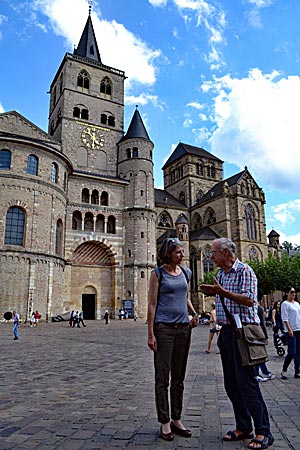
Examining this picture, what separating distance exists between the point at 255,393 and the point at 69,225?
106 ft

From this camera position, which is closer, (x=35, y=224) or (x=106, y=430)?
(x=106, y=430)

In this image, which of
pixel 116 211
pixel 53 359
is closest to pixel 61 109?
pixel 116 211

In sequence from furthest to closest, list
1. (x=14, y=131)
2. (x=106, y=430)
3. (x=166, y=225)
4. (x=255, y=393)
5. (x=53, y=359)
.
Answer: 1. (x=166, y=225)
2. (x=14, y=131)
3. (x=53, y=359)
4. (x=106, y=430)
5. (x=255, y=393)

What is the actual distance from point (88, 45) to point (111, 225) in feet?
83.1

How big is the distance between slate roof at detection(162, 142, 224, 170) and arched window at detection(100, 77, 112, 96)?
18937 millimetres

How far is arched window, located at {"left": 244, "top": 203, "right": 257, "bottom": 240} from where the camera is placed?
4825 cm

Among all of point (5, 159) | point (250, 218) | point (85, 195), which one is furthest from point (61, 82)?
point (250, 218)

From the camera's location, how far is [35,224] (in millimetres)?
29203

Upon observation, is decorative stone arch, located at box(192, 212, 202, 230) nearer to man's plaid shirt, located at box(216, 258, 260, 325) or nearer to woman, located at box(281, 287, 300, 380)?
woman, located at box(281, 287, 300, 380)

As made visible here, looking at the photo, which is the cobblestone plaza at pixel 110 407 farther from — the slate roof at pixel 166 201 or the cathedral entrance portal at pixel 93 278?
the slate roof at pixel 166 201

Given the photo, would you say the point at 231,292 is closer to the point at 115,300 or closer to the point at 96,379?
the point at 96,379

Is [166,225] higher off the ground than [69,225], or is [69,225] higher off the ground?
[166,225]

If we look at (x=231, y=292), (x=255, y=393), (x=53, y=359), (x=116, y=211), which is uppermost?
(x=116, y=211)

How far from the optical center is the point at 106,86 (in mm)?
44781
